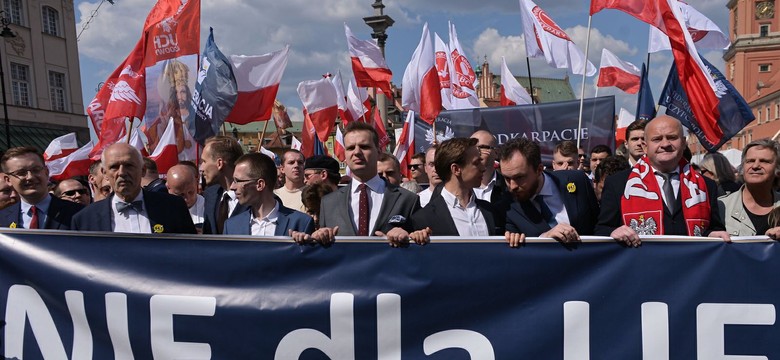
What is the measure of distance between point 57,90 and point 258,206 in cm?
4068

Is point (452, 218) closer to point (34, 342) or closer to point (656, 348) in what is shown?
point (656, 348)

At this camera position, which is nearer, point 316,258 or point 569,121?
point 316,258

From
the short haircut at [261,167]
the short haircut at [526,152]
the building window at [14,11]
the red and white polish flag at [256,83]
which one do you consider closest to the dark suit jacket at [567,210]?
the short haircut at [526,152]

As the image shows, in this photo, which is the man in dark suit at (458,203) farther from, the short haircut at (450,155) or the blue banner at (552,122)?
the blue banner at (552,122)

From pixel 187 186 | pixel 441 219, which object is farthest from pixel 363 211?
pixel 187 186

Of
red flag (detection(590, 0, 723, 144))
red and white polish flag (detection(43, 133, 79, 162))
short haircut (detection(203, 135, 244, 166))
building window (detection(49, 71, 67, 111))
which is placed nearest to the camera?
short haircut (detection(203, 135, 244, 166))

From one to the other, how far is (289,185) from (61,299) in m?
2.87

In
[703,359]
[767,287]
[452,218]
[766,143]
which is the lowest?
[703,359]

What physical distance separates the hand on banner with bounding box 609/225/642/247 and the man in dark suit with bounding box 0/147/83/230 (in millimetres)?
3596

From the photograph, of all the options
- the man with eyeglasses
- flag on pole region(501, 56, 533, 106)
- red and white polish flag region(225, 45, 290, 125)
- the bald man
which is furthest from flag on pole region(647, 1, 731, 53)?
the man with eyeglasses

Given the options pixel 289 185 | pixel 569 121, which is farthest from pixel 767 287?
pixel 569 121

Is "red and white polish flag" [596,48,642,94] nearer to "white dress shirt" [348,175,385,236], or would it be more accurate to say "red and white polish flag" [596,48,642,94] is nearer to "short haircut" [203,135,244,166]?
"short haircut" [203,135,244,166]

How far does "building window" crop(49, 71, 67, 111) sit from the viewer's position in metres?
39.9

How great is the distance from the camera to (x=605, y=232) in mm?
4156
